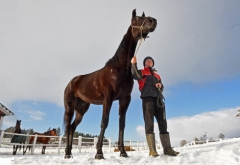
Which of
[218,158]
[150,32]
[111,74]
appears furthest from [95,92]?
[218,158]

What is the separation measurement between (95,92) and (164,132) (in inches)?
→ 66.0

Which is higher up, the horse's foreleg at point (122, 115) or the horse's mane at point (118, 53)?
the horse's mane at point (118, 53)

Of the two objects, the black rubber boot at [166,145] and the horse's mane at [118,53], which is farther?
the horse's mane at [118,53]

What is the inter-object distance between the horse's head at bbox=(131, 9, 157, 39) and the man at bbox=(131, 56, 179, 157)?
1.63 ft

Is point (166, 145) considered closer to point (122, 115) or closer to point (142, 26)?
point (122, 115)

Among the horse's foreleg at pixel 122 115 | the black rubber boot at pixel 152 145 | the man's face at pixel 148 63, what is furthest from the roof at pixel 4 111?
the black rubber boot at pixel 152 145

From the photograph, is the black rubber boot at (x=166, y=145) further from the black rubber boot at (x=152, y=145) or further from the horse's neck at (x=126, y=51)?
the horse's neck at (x=126, y=51)

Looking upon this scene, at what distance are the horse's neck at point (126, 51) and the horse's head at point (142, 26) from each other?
0.58 feet

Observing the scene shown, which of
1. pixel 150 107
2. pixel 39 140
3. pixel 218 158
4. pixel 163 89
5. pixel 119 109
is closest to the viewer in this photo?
pixel 218 158

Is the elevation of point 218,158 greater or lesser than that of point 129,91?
lesser

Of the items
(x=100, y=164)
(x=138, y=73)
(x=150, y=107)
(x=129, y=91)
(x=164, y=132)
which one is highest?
(x=138, y=73)

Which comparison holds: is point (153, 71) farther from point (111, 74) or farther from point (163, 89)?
point (111, 74)

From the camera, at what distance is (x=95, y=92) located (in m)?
4.03

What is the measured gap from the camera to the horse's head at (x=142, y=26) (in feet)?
11.1
